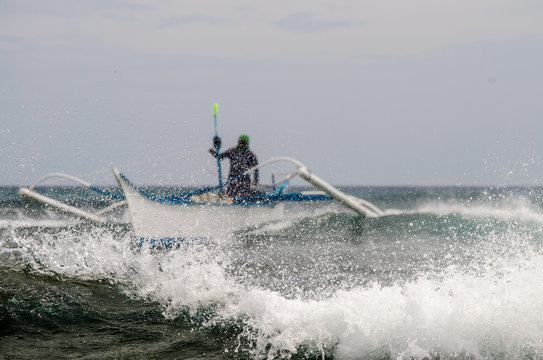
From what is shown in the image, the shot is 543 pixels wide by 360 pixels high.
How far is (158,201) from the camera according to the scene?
39.0ft

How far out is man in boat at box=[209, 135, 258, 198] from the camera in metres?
13.6

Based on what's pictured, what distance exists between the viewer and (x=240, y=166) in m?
13.7

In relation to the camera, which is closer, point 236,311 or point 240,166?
point 236,311

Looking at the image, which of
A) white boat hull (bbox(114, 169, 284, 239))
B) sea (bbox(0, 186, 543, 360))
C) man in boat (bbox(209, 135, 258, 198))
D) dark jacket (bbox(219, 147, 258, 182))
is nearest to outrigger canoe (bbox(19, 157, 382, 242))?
white boat hull (bbox(114, 169, 284, 239))

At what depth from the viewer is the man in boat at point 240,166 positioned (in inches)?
534

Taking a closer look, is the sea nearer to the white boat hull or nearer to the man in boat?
the white boat hull

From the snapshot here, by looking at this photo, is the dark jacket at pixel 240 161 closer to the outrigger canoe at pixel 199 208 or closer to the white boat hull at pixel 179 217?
the outrigger canoe at pixel 199 208

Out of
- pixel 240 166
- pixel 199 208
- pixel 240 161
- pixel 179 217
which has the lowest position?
pixel 179 217

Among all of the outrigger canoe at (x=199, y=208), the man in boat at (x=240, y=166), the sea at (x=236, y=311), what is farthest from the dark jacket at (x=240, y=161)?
the sea at (x=236, y=311)

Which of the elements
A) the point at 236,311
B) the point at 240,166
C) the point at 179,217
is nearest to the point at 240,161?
the point at 240,166

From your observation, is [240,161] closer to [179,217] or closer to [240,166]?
[240,166]

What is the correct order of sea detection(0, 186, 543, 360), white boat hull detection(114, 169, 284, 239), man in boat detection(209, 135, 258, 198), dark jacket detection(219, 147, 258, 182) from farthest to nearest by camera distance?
dark jacket detection(219, 147, 258, 182), man in boat detection(209, 135, 258, 198), white boat hull detection(114, 169, 284, 239), sea detection(0, 186, 543, 360)

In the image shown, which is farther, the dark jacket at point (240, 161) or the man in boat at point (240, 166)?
the dark jacket at point (240, 161)

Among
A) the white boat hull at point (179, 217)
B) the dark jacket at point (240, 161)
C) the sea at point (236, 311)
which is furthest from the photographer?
the dark jacket at point (240, 161)
